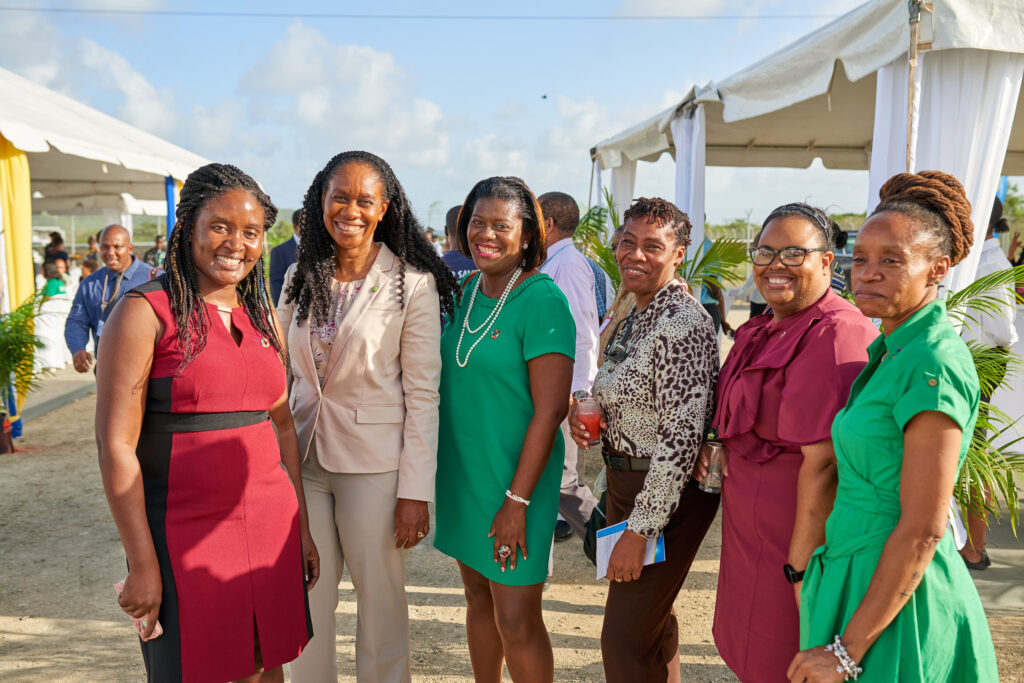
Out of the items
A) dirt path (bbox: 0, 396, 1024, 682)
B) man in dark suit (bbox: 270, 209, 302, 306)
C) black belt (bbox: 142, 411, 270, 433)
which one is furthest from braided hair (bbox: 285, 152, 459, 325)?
man in dark suit (bbox: 270, 209, 302, 306)

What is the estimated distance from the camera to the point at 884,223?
1796 millimetres

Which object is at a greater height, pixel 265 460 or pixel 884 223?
pixel 884 223

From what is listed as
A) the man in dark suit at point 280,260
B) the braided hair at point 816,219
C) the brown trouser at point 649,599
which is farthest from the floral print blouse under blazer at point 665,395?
the man in dark suit at point 280,260

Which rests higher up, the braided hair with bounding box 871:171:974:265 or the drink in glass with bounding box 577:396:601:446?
the braided hair with bounding box 871:171:974:265

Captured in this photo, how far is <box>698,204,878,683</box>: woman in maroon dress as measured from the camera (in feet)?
6.34

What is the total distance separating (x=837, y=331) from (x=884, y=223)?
12.5 inches

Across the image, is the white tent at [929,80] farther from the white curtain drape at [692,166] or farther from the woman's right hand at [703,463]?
the woman's right hand at [703,463]

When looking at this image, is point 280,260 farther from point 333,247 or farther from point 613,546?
point 613,546

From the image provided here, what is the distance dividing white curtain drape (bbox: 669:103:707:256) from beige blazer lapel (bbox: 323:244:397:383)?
4654 mm

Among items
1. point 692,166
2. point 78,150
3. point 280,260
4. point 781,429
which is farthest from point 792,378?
point 78,150

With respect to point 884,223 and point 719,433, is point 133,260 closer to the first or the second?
point 719,433

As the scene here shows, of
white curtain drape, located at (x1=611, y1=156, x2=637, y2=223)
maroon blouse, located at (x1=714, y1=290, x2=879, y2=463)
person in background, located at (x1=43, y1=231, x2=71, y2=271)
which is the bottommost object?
maroon blouse, located at (x1=714, y1=290, x2=879, y2=463)

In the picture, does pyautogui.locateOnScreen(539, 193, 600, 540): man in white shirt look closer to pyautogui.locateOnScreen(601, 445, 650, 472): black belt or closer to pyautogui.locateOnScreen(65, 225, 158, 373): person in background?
pyautogui.locateOnScreen(601, 445, 650, 472): black belt

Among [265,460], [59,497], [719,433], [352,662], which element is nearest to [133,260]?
[59,497]
